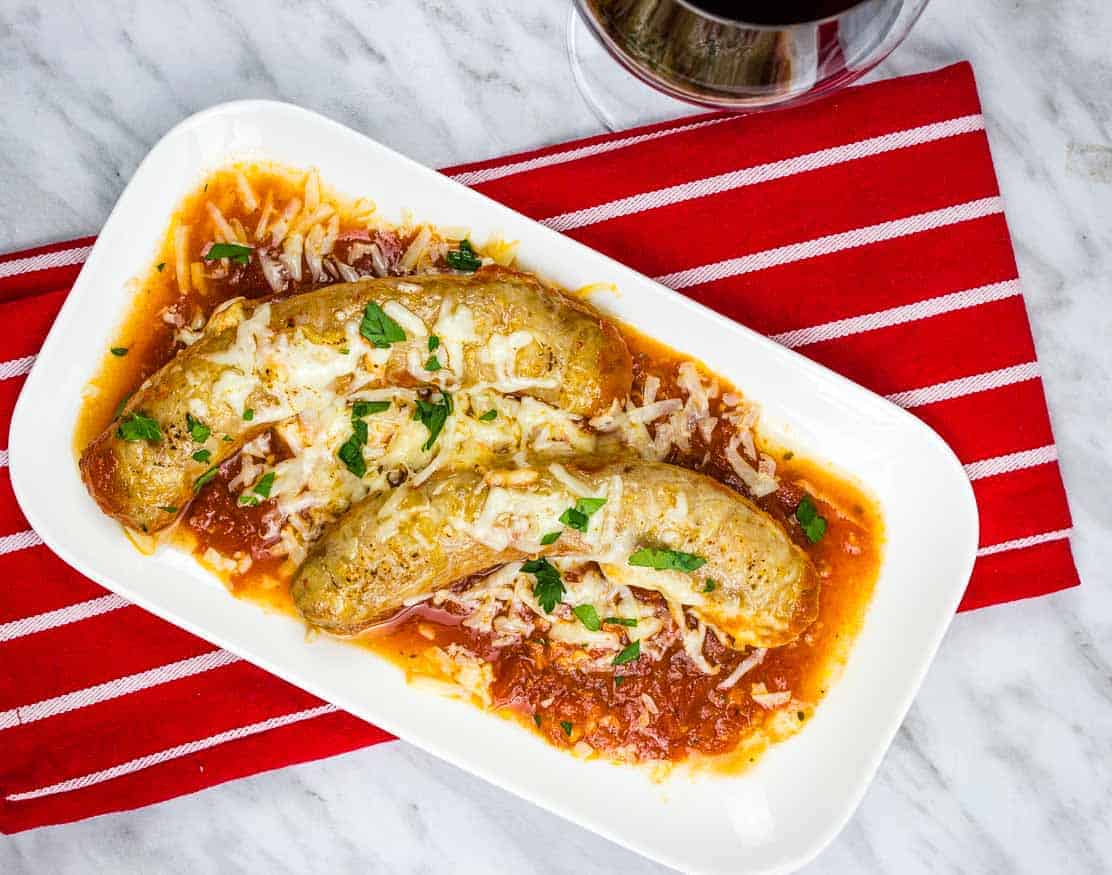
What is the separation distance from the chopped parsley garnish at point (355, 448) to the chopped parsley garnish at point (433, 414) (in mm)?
175

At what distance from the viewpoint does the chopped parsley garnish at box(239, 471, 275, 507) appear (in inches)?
143

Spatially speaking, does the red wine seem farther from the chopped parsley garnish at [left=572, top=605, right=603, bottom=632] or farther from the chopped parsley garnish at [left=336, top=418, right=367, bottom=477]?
the chopped parsley garnish at [left=572, top=605, right=603, bottom=632]

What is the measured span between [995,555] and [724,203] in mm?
1522

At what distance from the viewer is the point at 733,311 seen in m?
3.82

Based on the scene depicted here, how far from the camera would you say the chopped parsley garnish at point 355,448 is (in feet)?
11.5

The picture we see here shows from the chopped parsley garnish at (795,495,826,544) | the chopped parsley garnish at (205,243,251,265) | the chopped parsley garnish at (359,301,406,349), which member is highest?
the chopped parsley garnish at (205,243,251,265)

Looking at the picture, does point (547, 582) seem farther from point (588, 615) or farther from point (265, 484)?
point (265, 484)

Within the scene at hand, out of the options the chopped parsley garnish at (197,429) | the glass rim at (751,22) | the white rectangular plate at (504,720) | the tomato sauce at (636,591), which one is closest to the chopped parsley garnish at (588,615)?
the tomato sauce at (636,591)

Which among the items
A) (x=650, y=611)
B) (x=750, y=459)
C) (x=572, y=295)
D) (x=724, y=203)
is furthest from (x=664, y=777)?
(x=724, y=203)

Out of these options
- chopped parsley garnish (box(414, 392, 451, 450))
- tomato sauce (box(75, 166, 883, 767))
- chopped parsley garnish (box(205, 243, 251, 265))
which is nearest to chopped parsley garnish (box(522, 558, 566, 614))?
tomato sauce (box(75, 166, 883, 767))

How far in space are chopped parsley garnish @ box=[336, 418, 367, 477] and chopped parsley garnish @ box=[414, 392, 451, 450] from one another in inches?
6.9

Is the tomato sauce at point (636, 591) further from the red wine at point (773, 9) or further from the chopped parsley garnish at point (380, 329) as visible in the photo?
the red wine at point (773, 9)

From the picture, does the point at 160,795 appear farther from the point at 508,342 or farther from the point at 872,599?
the point at 872,599

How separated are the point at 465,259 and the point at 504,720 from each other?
1.53 meters
